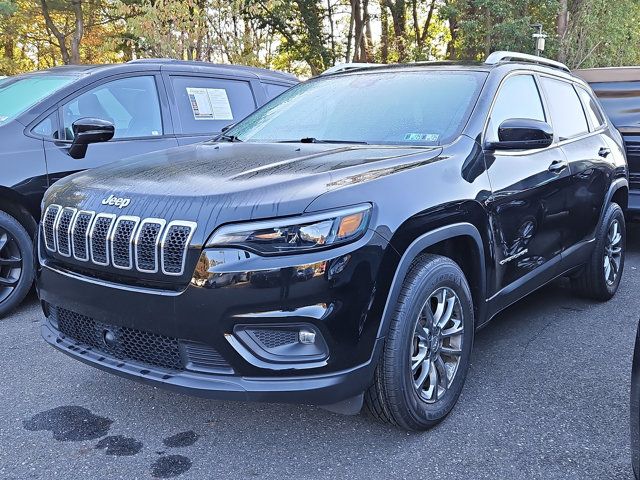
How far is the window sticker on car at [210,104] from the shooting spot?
5.36 m

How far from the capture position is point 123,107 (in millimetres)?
4930

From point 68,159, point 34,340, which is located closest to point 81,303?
point 34,340

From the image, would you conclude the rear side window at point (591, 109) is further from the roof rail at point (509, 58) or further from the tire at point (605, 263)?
the tire at point (605, 263)

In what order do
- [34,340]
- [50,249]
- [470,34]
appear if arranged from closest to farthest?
[50,249], [34,340], [470,34]

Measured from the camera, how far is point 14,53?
27.6 meters

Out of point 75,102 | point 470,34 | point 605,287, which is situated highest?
point 470,34

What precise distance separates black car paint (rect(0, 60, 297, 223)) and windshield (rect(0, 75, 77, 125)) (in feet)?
0.24

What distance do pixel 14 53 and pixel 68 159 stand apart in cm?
2702

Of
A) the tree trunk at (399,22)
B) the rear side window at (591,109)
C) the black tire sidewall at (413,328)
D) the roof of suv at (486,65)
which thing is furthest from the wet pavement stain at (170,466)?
the tree trunk at (399,22)

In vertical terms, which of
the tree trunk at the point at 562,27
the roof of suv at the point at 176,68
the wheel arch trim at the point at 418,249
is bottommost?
the wheel arch trim at the point at 418,249

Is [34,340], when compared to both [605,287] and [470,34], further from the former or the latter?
[470,34]

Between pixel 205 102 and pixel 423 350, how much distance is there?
3.51 meters

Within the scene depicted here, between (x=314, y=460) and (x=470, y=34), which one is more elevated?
(x=470, y=34)

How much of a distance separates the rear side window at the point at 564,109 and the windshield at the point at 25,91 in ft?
11.3
